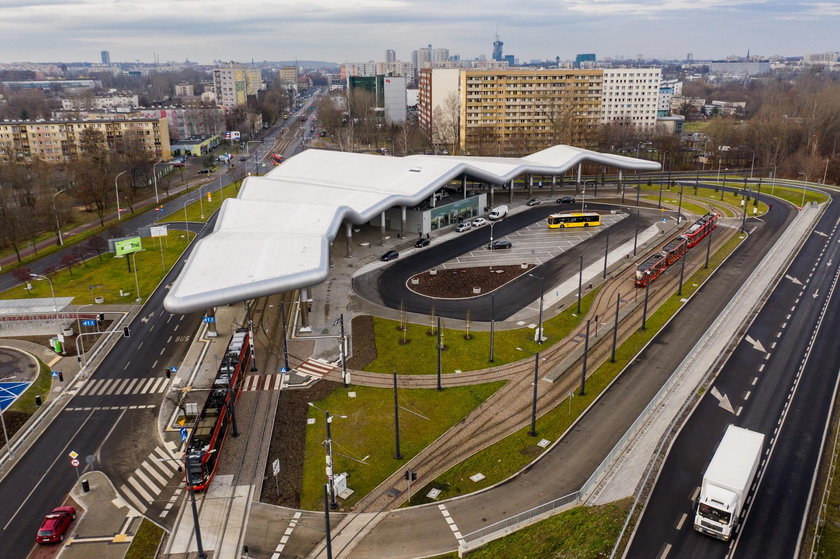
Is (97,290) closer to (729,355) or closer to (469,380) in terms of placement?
(469,380)

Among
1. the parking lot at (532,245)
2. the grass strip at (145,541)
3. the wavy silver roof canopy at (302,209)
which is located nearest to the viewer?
the grass strip at (145,541)

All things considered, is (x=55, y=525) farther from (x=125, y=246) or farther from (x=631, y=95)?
(x=631, y=95)

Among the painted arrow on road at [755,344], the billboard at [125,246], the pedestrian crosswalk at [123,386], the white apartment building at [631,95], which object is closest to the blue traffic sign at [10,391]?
the pedestrian crosswalk at [123,386]

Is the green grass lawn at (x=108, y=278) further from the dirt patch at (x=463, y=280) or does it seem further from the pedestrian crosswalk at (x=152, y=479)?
the pedestrian crosswalk at (x=152, y=479)

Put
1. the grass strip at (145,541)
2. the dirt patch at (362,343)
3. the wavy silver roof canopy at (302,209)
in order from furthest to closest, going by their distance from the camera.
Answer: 1. the dirt patch at (362,343)
2. the wavy silver roof canopy at (302,209)
3. the grass strip at (145,541)

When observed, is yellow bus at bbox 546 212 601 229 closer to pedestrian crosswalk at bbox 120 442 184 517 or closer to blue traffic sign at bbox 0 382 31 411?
pedestrian crosswalk at bbox 120 442 184 517

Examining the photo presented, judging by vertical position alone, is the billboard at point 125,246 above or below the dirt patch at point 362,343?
above

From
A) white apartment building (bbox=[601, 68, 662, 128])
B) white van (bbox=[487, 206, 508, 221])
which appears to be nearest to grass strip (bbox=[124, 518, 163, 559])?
white van (bbox=[487, 206, 508, 221])
